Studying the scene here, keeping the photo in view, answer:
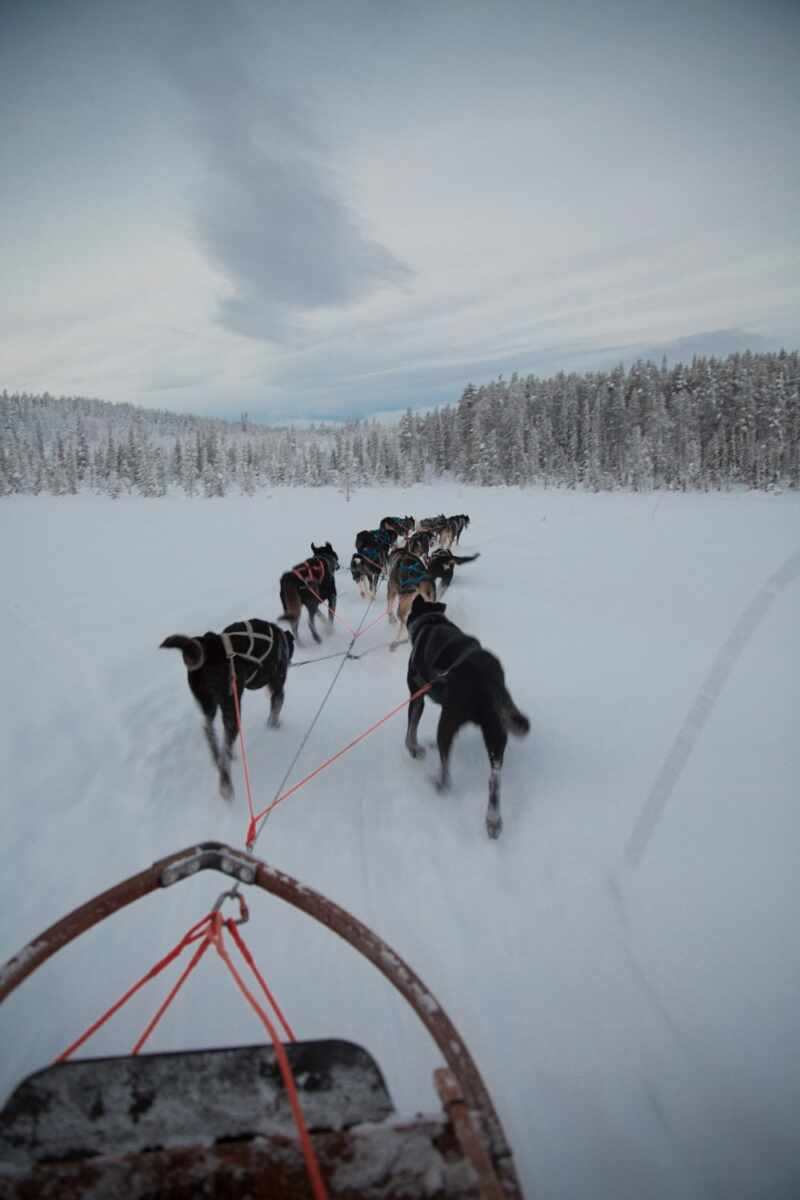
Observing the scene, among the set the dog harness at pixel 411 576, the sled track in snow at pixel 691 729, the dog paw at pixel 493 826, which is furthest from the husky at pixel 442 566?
the dog paw at pixel 493 826

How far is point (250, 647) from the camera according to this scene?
4145 millimetres

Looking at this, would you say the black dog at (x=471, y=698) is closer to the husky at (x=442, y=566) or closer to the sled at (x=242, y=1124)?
→ the sled at (x=242, y=1124)

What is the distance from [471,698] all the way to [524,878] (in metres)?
1.14

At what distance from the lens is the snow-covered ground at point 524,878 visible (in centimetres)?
204

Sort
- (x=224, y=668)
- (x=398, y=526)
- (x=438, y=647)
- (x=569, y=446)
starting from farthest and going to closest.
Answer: (x=569, y=446) < (x=398, y=526) < (x=438, y=647) < (x=224, y=668)

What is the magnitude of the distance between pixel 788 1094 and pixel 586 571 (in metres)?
10.8

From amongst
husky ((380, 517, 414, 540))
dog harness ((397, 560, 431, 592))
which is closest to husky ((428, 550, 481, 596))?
dog harness ((397, 560, 431, 592))

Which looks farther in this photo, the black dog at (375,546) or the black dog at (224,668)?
the black dog at (375,546)

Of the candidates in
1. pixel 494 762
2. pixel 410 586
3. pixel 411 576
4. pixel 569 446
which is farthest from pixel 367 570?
pixel 569 446

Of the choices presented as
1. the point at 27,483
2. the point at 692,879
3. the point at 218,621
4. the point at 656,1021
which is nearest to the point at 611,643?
the point at 692,879

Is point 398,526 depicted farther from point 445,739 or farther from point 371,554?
point 445,739

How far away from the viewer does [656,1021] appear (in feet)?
7.49

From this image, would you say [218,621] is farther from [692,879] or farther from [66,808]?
[692,879]

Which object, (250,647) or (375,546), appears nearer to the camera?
(250,647)
